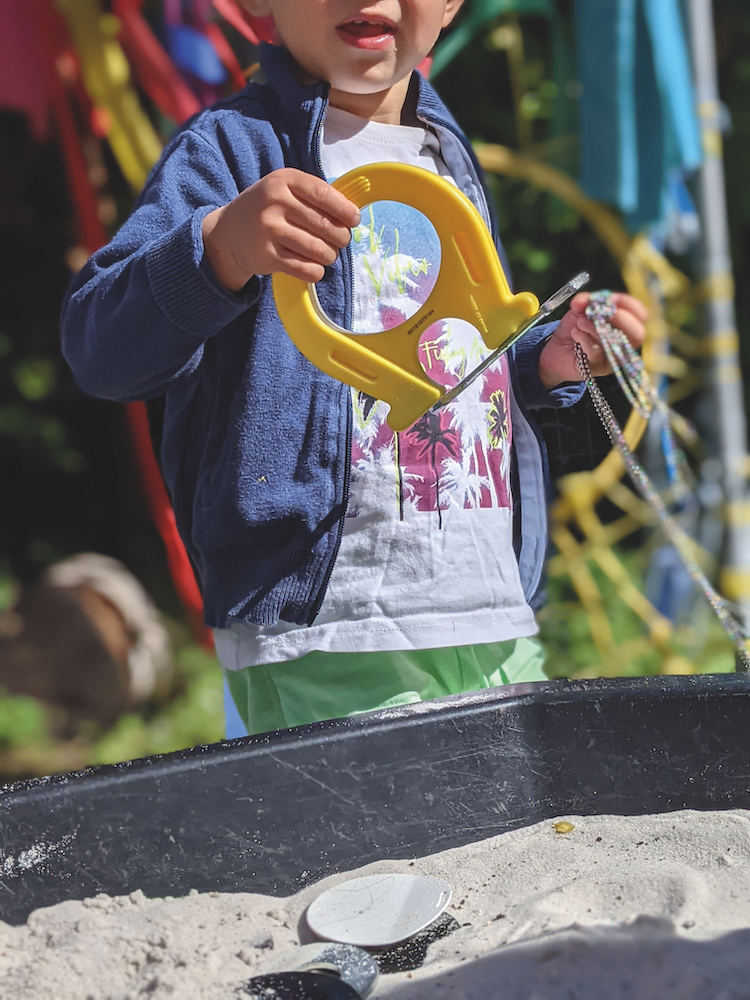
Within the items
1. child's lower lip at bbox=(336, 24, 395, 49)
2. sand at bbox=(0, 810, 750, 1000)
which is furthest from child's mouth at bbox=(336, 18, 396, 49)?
sand at bbox=(0, 810, 750, 1000)

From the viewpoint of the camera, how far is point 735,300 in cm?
287

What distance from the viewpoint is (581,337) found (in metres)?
0.94

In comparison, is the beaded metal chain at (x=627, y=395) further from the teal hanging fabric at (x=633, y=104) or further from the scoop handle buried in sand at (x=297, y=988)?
the teal hanging fabric at (x=633, y=104)

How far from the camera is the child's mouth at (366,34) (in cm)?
86

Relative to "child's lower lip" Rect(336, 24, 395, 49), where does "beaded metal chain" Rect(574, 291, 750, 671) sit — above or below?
below

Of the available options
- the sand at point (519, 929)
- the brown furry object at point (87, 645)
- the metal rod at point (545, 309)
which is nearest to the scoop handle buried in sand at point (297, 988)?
the sand at point (519, 929)

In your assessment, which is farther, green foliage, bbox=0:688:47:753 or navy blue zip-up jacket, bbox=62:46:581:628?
green foliage, bbox=0:688:47:753

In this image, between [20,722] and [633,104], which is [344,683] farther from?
[20,722]

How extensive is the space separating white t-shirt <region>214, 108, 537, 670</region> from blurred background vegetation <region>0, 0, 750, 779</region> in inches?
51.4

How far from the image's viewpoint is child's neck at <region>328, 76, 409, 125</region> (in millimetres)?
933

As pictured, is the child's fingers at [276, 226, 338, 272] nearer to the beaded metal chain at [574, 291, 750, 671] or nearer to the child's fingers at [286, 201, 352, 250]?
the child's fingers at [286, 201, 352, 250]

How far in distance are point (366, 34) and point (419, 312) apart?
0.82 ft

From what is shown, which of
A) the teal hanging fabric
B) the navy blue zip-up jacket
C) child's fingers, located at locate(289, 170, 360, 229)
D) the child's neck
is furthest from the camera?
the teal hanging fabric

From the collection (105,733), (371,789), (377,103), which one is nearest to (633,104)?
(377,103)
